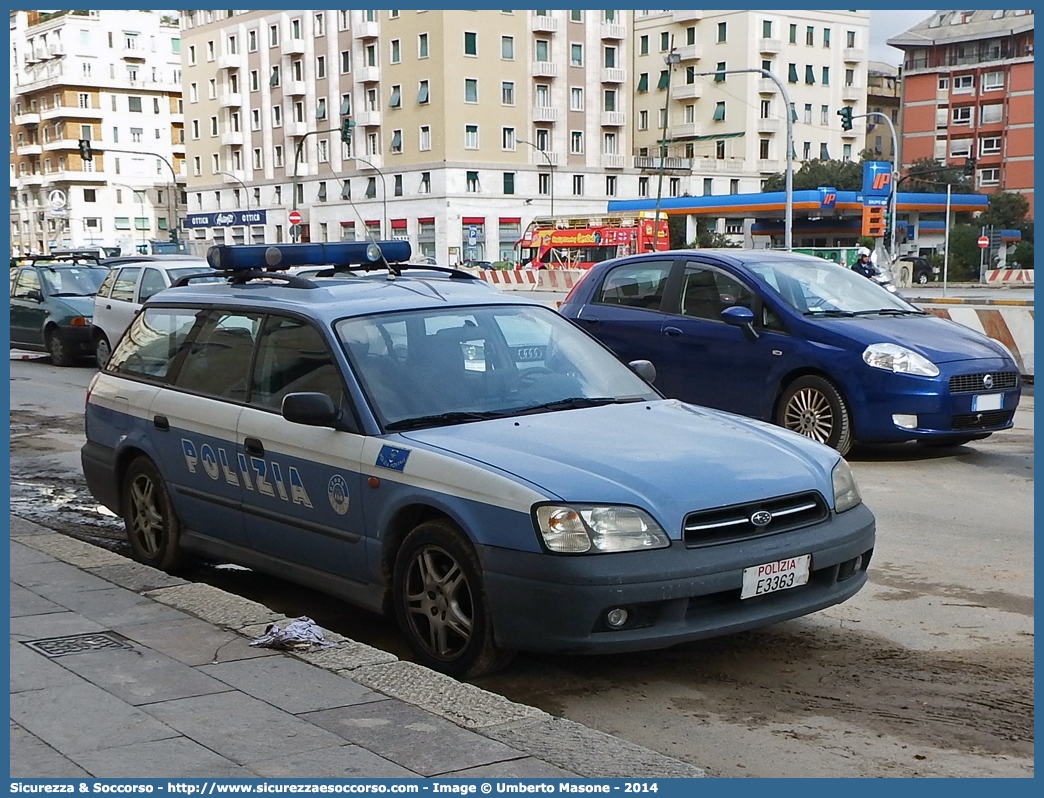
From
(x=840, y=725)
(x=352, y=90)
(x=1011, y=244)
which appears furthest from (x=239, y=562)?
(x=1011, y=244)

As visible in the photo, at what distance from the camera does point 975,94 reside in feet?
358

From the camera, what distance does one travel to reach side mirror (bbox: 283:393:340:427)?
5.57 metres

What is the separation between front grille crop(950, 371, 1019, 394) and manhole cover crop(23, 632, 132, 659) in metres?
6.84

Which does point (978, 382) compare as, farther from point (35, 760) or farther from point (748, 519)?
point (35, 760)

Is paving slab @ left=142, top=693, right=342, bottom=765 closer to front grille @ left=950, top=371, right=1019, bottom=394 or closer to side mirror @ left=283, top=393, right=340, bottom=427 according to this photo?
side mirror @ left=283, top=393, right=340, bottom=427

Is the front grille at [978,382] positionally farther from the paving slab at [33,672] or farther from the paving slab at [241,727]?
the paving slab at [33,672]

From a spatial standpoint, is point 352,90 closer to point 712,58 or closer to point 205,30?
point 205,30

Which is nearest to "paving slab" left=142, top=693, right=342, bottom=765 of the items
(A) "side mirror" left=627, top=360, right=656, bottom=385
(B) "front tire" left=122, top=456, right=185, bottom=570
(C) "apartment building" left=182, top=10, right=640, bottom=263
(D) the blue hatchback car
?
(B) "front tire" left=122, top=456, right=185, bottom=570

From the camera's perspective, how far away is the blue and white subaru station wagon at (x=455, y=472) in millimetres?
4762

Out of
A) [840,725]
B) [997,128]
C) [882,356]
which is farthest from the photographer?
[997,128]

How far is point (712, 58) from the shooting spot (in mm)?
91000

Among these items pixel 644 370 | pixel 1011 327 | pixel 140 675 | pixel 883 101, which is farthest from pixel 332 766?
pixel 883 101

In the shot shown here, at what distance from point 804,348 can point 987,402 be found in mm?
1459

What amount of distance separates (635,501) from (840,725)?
1068mm
